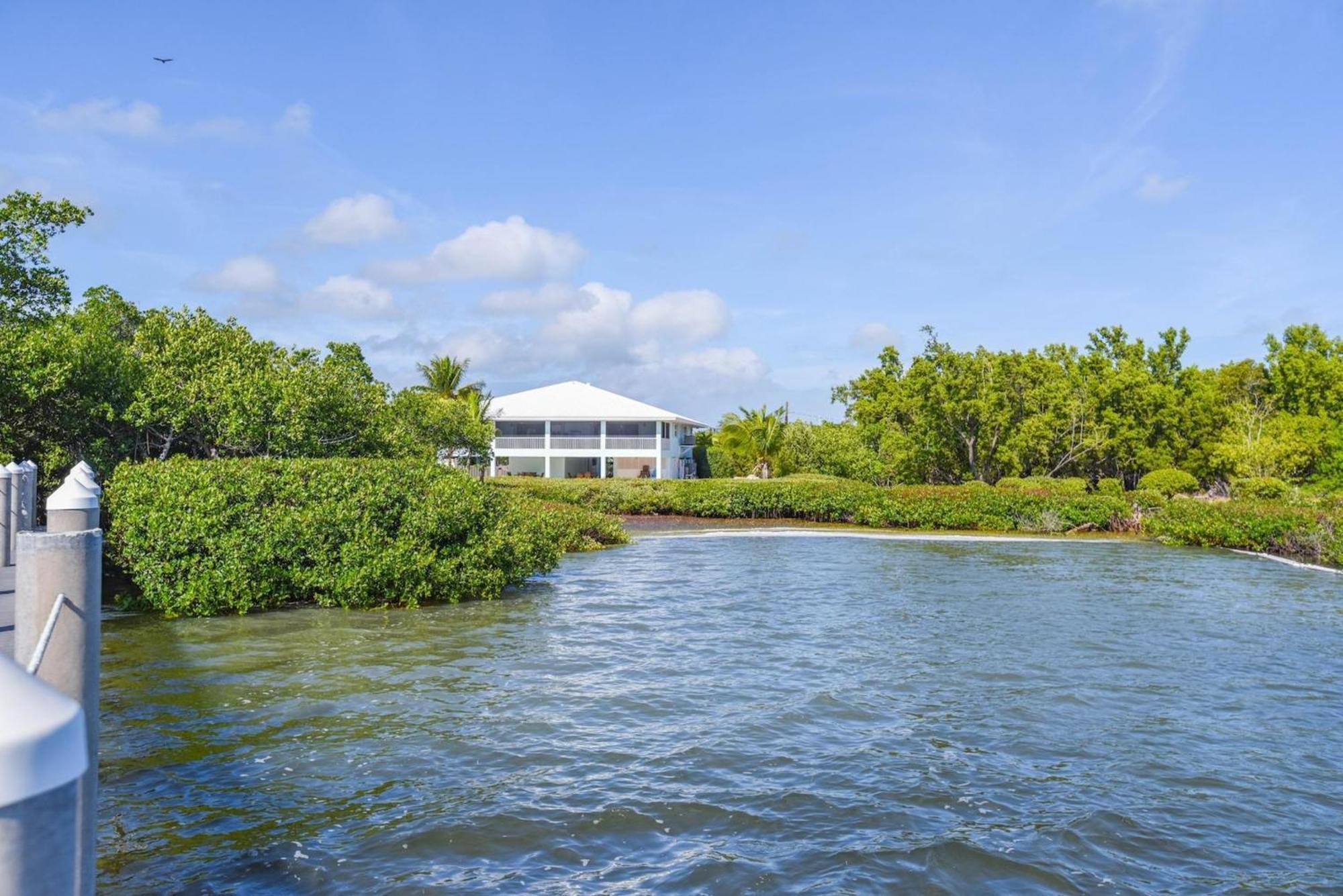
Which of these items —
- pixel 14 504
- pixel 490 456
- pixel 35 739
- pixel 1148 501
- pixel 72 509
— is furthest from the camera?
pixel 490 456

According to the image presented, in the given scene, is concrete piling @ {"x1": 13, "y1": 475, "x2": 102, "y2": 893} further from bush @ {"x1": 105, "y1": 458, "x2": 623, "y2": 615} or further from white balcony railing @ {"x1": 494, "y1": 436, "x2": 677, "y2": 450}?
white balcony railing @ {"x1": 494, "y1": 436, "x2": 677, "y2": 450}

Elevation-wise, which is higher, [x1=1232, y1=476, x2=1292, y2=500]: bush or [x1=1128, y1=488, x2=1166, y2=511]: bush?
[x1=1232, y1=476, x2=1292, y2=500]: bush

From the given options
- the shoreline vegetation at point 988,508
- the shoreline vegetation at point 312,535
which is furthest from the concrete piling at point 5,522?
the shoreline vegetation at point 988,508

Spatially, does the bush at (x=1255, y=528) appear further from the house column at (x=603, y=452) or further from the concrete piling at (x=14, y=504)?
the house column at (x=603, y=452)

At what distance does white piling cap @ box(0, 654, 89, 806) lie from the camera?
1.22 meters

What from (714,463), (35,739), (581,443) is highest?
(581,443)

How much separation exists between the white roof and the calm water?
132 feet

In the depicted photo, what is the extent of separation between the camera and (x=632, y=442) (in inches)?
2275

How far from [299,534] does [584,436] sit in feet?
144

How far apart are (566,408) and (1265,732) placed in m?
50.2

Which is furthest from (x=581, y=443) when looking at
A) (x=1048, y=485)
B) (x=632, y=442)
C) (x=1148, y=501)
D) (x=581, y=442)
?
(x=1148, y=501)

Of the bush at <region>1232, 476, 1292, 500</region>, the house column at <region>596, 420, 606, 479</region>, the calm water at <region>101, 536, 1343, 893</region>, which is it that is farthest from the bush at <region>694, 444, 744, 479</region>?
the calm water at <region>101, 536, 1343, 893</region>

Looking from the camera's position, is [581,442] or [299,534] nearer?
[299,534]

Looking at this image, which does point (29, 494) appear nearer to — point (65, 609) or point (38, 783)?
point (65, 609)
